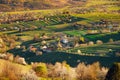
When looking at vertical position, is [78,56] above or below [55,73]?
below

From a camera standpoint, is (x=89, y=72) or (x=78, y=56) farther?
(x=78, y=56)

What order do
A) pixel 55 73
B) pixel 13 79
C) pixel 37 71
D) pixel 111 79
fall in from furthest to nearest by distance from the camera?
pixel 55 73 < pixel 37 71 < pixel 13 79 < pixel 111 79

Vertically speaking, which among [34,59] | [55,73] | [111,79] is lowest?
[34,59]

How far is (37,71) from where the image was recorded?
98625 mm

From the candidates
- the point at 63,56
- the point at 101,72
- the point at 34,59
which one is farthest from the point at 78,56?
the point at 101,72

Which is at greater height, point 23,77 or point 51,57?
point 23,77

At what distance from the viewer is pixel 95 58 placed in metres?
191

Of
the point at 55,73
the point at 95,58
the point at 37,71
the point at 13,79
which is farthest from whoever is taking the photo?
the point at 95,58

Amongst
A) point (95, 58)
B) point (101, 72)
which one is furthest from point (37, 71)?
point (95, 58)

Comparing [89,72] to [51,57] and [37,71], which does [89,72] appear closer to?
[37,71]

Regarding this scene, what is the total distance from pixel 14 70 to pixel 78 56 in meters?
106

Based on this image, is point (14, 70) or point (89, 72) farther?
point (89, 72)

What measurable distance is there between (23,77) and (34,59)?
108 m

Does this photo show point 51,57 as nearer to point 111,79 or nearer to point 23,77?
point 23,77
